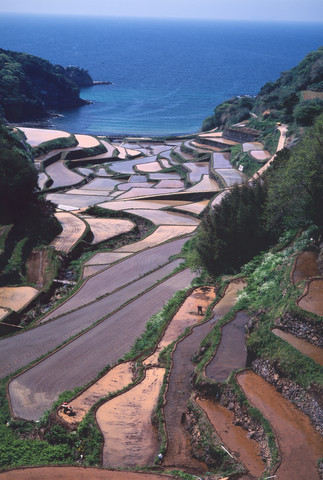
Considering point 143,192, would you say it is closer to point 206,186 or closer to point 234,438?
point 206,186

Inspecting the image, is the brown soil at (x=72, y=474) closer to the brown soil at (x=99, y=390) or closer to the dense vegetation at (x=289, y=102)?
the brown soil at (x=99, y=390)

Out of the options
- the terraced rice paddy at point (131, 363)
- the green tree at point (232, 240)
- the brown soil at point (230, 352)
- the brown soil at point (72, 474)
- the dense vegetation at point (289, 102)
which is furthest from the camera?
the dense vegetation at point (289, 102)

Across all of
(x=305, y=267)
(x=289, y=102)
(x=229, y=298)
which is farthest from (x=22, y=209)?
(x=289, y=102)

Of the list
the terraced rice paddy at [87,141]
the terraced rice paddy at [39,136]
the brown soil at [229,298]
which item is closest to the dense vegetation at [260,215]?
the brown soil at [229,298]

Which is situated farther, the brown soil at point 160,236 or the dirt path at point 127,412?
the brown soil at point 160,236

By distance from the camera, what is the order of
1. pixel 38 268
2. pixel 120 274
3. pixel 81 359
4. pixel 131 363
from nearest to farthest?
pixel 131 363 < pixel 81 359 < pixel 120 274 < pixel 38 268

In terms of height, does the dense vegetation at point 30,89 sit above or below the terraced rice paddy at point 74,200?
above

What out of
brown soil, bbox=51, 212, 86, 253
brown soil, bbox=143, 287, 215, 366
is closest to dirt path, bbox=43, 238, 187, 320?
brown soil, bbox=51, 212, 86, 253
